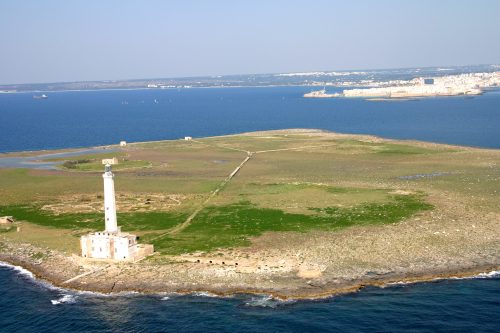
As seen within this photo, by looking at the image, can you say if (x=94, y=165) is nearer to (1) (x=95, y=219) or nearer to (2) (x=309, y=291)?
(1) (x=95, y=219)

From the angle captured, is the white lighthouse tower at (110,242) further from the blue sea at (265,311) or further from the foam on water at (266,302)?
the foam on water at (266,302)

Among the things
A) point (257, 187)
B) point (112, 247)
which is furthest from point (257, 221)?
point (257, 187)

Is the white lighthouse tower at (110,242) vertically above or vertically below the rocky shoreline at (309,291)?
above

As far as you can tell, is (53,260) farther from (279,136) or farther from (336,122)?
(336,122)

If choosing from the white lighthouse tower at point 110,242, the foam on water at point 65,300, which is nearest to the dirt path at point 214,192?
the white lighthouse tower at point 110,242

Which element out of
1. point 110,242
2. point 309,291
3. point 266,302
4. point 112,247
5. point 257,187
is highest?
point 110,242
